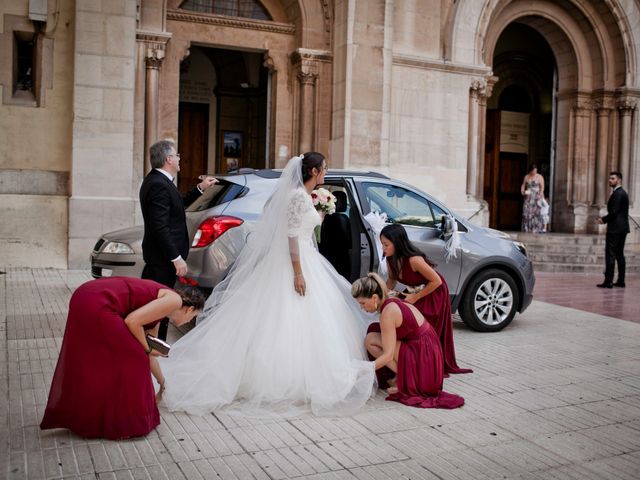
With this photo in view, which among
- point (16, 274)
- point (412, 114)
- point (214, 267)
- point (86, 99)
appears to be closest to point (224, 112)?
point (412, 114)

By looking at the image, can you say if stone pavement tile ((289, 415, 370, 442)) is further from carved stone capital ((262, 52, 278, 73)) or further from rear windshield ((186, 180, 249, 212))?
carved stone capital ((262, 52, 278, 73))

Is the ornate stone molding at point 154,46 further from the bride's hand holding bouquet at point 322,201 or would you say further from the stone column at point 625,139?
the stone column at point 625,139

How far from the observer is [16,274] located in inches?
464

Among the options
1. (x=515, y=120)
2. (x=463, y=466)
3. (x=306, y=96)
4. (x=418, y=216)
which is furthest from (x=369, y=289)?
(x=515, y=120)

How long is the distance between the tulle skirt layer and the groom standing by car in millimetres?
626

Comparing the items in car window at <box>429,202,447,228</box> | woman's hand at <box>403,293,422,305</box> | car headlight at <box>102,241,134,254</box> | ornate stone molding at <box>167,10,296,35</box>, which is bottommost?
woman's hand at <box>403,293,422,305</box>

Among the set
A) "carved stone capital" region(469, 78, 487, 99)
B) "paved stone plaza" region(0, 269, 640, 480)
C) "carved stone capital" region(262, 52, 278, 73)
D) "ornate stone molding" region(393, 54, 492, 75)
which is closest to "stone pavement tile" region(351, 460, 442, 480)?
"paved stone plaza" region(0, 269, 640, 480)

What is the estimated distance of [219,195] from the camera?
23.7 ft

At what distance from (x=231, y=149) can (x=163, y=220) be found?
15737mm

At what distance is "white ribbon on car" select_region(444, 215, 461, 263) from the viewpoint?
7973 millimetres

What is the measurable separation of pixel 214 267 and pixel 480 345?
3068mm

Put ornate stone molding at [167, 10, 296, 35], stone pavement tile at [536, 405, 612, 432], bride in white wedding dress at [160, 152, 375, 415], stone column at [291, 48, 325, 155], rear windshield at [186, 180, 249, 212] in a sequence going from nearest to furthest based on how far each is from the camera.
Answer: stone pavement tile at [536, 405, 612, 432]
bride in white wedding dress at [160, 152, 375, 415]
rear windshield at [186, 180, 249, 212]
ornate stone molding at [167, 10, 296, 35]
stone column at [291, 48, 325, 155]

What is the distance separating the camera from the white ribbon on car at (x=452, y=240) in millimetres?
7973

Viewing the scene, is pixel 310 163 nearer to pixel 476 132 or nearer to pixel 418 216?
pixel 418 216
